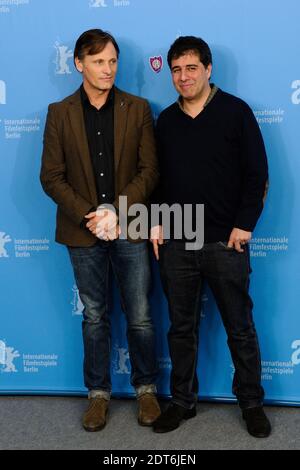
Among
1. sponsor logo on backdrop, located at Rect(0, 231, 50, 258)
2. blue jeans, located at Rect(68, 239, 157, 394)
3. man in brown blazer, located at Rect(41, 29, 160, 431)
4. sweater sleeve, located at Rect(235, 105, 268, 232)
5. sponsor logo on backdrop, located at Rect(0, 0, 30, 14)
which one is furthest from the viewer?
sponsor logo on backdrop, located at Rect(0, 231, 50, 258)

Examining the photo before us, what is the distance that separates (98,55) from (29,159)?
2.12 ft

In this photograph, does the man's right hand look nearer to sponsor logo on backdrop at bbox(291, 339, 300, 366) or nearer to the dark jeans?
the dark jeans

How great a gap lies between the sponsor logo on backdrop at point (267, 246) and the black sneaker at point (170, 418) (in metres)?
0.74

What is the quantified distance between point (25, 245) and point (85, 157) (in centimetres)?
64

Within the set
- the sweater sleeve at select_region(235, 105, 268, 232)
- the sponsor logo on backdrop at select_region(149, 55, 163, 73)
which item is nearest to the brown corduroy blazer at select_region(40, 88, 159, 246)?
the sponsor logo on backdrop at select_region(149, 55, 163, 73)

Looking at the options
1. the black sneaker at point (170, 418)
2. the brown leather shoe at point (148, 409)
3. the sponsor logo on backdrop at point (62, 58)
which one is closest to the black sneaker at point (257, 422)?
the black sneaker at point (170, 418)

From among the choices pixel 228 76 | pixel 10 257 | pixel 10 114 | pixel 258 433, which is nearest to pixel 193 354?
pixel 258 433

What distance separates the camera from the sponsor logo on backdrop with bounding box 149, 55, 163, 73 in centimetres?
246

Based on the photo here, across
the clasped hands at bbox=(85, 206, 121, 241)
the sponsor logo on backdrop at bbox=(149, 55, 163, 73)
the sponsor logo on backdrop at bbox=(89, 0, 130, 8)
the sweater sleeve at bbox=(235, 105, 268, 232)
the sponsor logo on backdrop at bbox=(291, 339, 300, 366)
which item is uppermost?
the sponsor logo on backdrop at bbox=(89, 0, 130, 8)

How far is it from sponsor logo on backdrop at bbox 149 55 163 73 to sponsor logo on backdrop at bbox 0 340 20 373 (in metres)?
1.47

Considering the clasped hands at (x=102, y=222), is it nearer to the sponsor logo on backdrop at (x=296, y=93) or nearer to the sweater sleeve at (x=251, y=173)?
the sweater sleeve at (x=251, y=173)

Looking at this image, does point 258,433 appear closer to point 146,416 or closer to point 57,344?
point 146,416

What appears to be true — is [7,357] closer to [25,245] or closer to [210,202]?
[25,245]

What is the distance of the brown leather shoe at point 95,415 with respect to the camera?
7.88 feet
